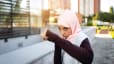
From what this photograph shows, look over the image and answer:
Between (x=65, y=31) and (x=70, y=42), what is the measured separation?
0.54 ft

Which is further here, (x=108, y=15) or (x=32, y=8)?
(x=108, y=15)

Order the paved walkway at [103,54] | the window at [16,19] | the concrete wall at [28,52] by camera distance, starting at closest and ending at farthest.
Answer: the concrete wall at [28,52] < the window at [16,19] < the paved walkway at [103,54]

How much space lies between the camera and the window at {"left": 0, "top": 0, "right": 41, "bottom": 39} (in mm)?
7377

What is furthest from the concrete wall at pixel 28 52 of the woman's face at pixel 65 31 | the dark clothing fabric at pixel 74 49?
the dark clothing fabric at pixel 74 49

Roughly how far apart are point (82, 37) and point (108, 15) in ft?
246

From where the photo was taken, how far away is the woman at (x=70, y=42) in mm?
2588

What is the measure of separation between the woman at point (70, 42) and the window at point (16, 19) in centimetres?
425

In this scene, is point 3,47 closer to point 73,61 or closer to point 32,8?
point 32,8

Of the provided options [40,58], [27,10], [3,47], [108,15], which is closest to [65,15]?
[40,58]

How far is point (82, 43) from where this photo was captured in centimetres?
280

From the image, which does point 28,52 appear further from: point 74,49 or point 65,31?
point 74,49

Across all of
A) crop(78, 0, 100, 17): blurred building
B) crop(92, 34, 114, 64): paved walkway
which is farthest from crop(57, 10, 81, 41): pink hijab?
crop(78, 0, 100, 17): blurred building

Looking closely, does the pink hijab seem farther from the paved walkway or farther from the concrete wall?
the paved walkway

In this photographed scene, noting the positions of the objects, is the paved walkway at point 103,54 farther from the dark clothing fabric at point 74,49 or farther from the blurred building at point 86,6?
the blurred building at point 86,6
